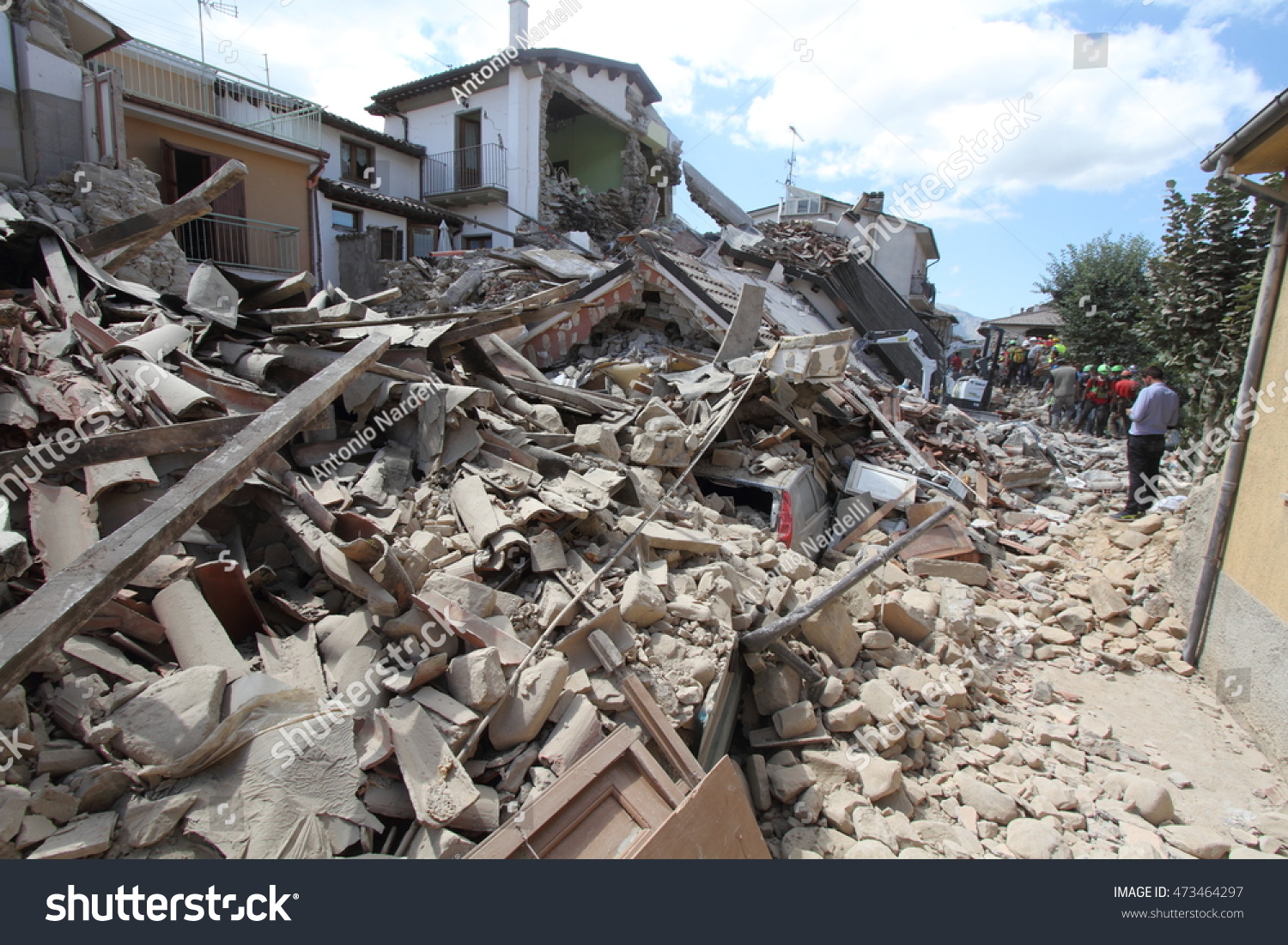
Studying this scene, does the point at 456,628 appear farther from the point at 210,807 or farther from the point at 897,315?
the point at 897,315

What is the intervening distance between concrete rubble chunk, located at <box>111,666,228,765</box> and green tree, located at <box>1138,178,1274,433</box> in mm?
8926

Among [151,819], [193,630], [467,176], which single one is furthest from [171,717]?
[467,176]

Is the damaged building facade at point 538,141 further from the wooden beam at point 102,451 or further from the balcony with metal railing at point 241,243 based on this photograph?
the wooden beam at point 102,451

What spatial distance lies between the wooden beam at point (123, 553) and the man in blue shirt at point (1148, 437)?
8.74 m

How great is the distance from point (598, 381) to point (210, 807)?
249 inches

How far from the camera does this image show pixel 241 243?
15.1 metres

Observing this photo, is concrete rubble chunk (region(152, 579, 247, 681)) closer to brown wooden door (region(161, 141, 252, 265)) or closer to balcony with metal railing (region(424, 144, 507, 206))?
brown wooden door (region(161, 141, 252, 265))

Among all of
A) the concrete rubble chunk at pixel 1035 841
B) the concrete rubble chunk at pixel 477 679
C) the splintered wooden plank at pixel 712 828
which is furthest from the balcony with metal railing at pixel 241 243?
the concrete rubble chunk at pixel 1035 841

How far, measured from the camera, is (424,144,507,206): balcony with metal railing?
65.2ft

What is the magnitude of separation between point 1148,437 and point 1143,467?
0.37 metres

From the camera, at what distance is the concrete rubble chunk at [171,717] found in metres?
2.38

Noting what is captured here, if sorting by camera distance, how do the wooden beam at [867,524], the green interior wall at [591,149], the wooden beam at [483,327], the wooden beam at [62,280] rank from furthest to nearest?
the green interior wall at [591,149] → the wooden beam at [867,524] → the wooden beam at [483,327] → the wooden beam at [62,280]

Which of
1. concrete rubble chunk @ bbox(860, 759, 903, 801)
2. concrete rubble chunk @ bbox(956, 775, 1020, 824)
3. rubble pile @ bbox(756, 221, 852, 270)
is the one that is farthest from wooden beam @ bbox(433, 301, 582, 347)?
rubble pile @ bbox(756, 221, 852, 270)

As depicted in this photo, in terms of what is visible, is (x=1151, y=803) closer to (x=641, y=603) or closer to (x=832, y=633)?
(x=832, y=633)
